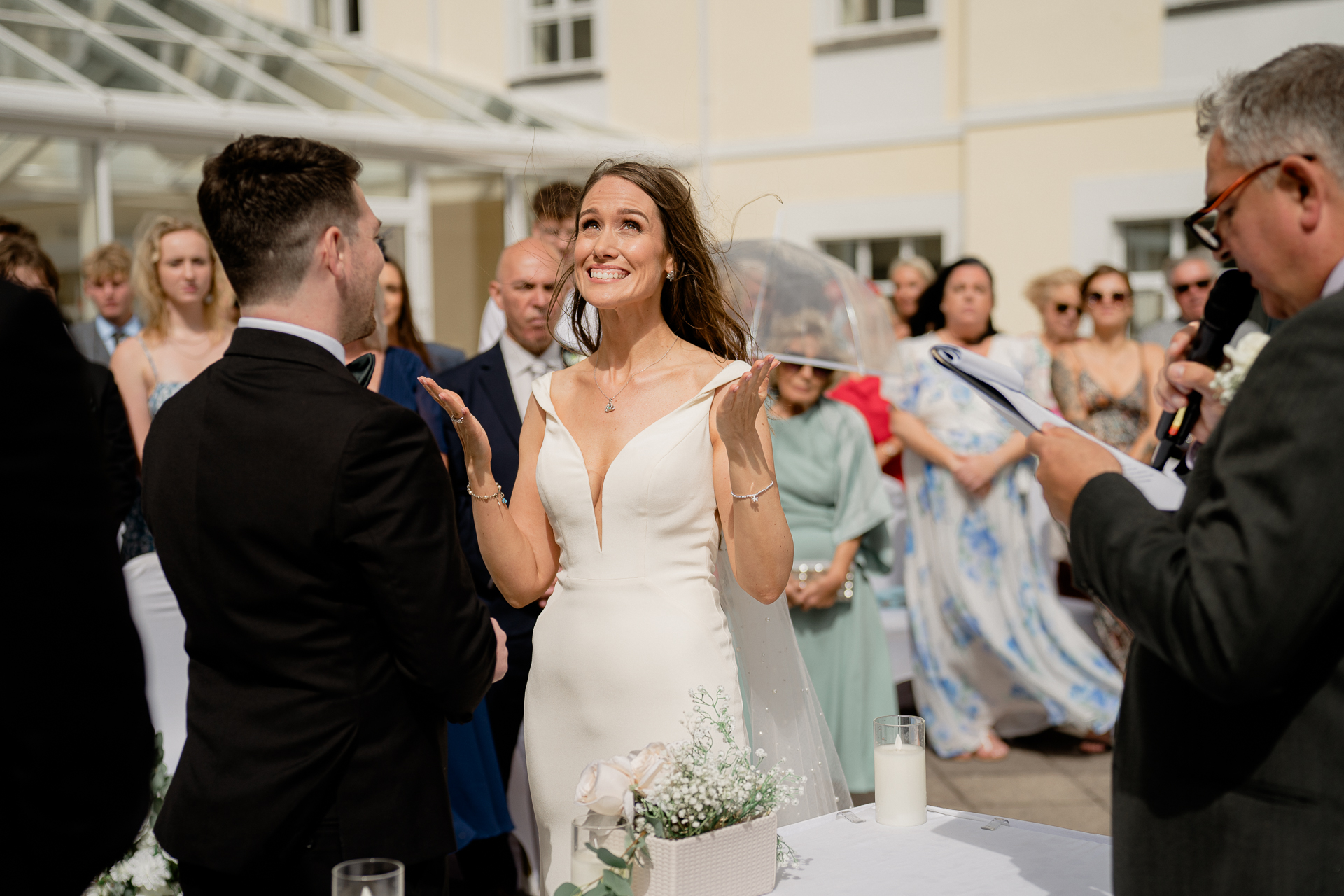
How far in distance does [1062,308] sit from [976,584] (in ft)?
7.74

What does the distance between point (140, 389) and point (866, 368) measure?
2835 mm

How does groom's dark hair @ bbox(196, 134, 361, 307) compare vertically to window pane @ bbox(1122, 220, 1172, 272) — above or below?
below

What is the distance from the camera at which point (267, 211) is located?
1966 mm

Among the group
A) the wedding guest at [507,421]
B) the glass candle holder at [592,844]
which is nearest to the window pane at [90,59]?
the wedding guest at [507,421]

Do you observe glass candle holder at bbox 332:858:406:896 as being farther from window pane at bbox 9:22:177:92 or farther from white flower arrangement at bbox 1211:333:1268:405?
window pane at bbox 9:22:177:92

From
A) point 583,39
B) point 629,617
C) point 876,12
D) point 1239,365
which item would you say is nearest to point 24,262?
point 629,617

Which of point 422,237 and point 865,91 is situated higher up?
point 865,91

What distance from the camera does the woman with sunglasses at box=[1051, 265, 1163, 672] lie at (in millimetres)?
5922

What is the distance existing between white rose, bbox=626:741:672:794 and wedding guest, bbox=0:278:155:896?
2.46 ft

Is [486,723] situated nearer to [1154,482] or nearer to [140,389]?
[140,389]

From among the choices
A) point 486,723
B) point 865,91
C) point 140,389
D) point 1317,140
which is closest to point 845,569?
point 486,723

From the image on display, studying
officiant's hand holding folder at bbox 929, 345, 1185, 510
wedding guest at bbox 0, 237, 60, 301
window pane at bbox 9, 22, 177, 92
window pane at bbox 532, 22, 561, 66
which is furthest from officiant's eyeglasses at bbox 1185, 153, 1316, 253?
window pane at bbox 532, 22, 561, 66

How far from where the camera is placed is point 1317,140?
134 centimetres

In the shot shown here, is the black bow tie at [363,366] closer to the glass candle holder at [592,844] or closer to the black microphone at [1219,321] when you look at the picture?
the glass candle holder at [592,844]
